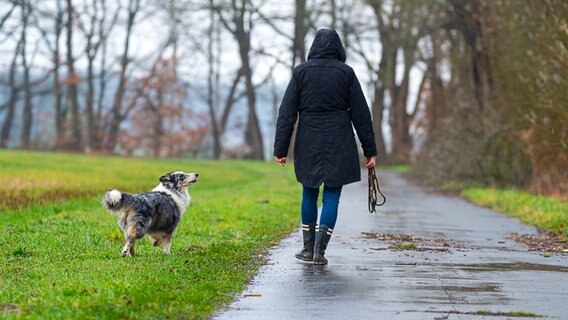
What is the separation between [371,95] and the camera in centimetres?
6294

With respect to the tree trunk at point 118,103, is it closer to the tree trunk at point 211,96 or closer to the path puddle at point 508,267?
the tree trunk at point 211,96

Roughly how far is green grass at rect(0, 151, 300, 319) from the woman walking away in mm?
870

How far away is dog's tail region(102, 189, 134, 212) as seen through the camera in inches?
408

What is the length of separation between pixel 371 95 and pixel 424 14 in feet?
64.6

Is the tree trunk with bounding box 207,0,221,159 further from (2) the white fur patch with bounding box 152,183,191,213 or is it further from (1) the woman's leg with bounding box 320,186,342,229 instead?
(1) the woman's leg with bounding box 320,186,342,229

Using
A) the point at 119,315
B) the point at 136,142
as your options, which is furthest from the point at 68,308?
the point at 136,142

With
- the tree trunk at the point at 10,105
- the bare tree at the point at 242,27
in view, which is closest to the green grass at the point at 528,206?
the bare tree at the point at 242,27

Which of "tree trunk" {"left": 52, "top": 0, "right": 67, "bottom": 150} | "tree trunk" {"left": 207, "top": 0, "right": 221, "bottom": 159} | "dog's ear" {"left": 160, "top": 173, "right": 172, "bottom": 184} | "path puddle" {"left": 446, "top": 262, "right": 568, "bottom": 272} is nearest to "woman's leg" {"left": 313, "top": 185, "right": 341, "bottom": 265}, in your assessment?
"path puddle" {"left": 446, "top": 262, "right": 568, "bottom": 272}

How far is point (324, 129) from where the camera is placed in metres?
10.4

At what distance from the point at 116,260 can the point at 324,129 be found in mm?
2377

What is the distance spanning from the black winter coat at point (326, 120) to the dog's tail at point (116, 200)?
159cm

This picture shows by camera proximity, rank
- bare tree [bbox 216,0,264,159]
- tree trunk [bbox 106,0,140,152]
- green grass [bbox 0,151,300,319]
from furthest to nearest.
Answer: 1. tree trunk [bbox 106,0,140,152]
2. bare tree [bbox 216,0,264,159]
3. green grass [bbox 0,151,300,319]

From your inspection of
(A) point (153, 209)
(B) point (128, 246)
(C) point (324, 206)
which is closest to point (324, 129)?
(C) point (324, 206)

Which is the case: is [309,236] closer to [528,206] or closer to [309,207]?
[309,207]
